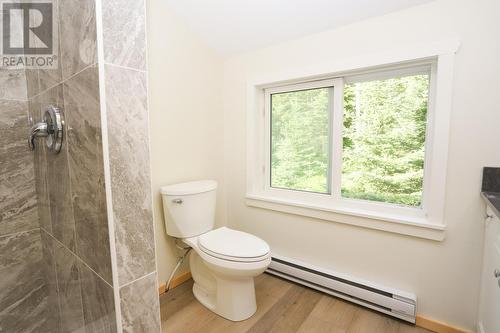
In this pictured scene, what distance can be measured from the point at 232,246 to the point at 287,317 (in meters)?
0.56

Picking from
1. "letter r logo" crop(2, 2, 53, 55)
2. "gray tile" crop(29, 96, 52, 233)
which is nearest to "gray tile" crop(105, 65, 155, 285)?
"letter r logo" crop(2, 2, 53, 55)

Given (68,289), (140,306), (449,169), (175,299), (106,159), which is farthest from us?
(175,299)

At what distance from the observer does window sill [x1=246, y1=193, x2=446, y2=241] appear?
138 cm

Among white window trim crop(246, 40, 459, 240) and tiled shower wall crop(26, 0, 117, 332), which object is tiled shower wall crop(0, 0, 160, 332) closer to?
tiled shower wall crop(26, 0, 117, 332)

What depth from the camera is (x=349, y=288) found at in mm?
1579

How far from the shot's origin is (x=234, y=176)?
2.20m

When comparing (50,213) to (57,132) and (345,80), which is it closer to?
(57,132)

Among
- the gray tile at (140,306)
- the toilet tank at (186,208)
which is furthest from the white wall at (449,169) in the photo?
the gray tile at (140,306)

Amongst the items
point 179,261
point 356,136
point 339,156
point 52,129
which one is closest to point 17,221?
point 52,129

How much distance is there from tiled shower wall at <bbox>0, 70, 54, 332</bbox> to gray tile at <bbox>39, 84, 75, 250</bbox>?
242 mm

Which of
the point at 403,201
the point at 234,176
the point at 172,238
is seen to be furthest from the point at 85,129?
the point at 403,201

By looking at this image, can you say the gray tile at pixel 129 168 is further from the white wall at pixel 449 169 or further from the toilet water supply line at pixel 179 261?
the white wall at pixel 449 169

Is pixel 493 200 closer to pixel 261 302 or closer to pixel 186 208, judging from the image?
pixel 261 302

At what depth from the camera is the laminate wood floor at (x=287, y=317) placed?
142 centimetres
